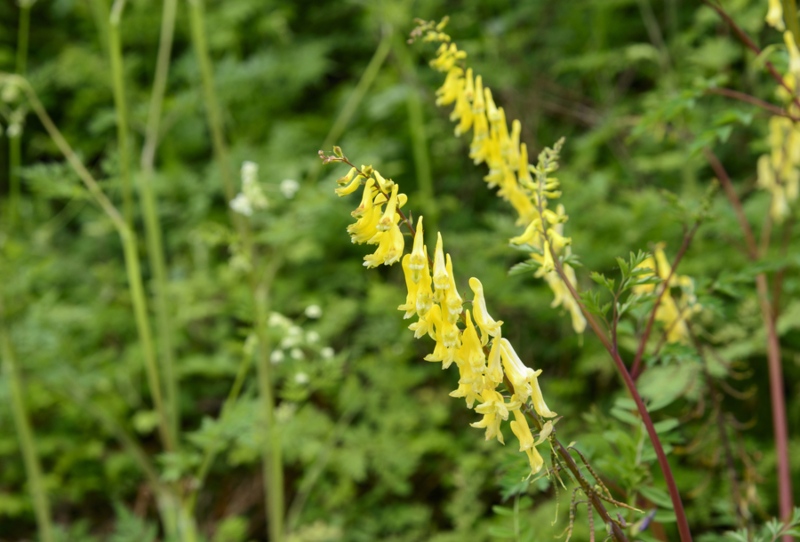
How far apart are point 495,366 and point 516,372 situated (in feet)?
0.21

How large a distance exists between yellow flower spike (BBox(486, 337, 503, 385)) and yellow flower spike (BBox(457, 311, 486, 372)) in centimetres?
1

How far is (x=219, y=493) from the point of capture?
3596 mm

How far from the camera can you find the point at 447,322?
969mm

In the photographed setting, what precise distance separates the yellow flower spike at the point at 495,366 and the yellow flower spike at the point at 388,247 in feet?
0.64

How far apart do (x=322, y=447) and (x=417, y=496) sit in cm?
70

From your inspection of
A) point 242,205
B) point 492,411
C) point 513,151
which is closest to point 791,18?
point 513,151

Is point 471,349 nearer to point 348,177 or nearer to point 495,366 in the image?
point 495,366

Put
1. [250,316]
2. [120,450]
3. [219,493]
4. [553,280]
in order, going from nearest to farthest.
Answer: [553,280] → [250,316] → [219,493] → [120,450]

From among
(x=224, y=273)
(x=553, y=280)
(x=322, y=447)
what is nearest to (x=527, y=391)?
(x=553, y=280)

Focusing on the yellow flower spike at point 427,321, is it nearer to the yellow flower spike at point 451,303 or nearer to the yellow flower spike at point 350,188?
the yellow flower spike at point 451,303

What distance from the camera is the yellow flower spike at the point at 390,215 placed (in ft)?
3.24

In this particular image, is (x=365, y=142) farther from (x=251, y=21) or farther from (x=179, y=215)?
(x=251, y=21)

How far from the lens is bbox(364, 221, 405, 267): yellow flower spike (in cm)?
101

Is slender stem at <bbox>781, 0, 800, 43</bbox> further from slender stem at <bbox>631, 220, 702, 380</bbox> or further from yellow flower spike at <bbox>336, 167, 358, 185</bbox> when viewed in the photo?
yellow flower spike at <bbox>336, 167, 358, 185</bbox>
